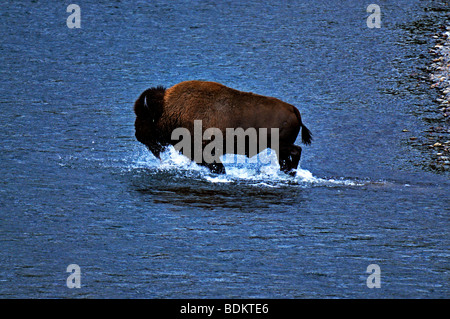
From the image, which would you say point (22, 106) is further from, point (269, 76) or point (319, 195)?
point (319, 195)

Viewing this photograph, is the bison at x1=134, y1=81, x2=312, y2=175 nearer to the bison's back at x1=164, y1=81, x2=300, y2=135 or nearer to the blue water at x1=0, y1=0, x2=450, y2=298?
the bison's back at x1=164, y1=81, x2=300, y2=135

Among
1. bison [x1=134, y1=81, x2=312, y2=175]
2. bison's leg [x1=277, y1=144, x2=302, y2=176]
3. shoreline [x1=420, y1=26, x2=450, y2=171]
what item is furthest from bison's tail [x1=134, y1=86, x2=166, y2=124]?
shoreline [x1=420, y1=26, x2=450, y2=171]

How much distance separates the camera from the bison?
10281mm

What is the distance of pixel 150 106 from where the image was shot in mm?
10680

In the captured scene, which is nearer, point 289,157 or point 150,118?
point 289,157

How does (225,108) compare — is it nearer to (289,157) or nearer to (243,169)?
(243,169)

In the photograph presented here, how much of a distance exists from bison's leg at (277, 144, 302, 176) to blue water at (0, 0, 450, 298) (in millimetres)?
152

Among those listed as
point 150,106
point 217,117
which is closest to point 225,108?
point 217,117

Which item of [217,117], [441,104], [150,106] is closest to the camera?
[217,117]

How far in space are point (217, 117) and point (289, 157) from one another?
1.08 meters

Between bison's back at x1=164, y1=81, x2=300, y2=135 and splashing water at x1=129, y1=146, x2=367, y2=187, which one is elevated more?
bison's back at x1=164, y1=81, x2=300, y2=135

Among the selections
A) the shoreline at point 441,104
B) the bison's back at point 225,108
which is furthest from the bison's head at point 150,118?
the shoreline at point 441,104

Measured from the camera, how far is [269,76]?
1450 cm
